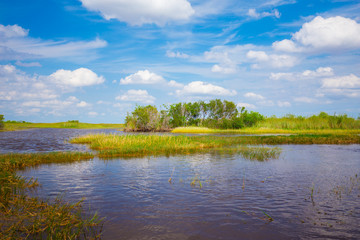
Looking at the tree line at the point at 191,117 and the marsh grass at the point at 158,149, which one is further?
the tree line at the point at 191,117

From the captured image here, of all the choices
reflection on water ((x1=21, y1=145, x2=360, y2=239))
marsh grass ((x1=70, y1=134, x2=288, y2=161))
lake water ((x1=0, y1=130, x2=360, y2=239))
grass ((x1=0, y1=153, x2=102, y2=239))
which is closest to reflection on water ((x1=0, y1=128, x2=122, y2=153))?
marsh grass ((x1=70, y1=134, x2=288, y2=161))

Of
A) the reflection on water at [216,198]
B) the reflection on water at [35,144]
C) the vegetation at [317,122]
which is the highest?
the vegetation at [317,122]

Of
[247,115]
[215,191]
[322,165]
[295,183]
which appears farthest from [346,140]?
[247,115]

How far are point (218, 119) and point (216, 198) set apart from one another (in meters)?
82.4

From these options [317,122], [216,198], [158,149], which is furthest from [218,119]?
[216,198]

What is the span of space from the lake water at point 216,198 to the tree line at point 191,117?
5679 centimetres

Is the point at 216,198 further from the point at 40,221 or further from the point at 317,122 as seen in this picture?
the point at 317,122

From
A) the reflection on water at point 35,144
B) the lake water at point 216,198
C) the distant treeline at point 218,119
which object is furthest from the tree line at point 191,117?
the lake water at point 216,198

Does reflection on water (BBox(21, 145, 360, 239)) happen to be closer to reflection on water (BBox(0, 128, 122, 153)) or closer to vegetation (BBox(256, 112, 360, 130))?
reflection on water (BBox(0, 128, 122, 153))

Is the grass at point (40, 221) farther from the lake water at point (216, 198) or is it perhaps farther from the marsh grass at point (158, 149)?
the marsh grass at point (158, 149)

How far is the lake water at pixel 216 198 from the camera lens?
22.9 ft

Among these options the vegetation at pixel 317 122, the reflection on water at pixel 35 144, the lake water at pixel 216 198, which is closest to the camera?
the lake water at pixel 216 198

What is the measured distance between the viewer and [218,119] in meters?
91.0

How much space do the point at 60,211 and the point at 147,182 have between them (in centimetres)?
517
